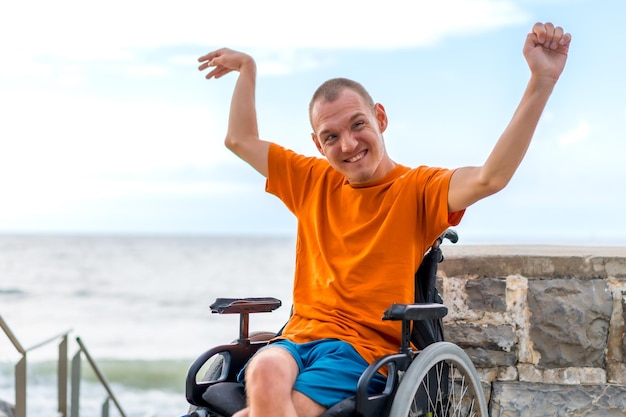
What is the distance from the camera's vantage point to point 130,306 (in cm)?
1912

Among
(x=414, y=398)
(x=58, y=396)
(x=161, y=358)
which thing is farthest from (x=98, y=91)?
(x=414, y=398)

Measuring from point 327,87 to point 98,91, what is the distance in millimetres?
32129

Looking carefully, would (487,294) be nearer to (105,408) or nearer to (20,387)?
(20,387)

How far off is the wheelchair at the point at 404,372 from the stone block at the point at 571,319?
41 cm

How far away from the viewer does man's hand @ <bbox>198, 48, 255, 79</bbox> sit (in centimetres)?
273

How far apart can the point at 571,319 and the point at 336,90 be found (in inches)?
46.6

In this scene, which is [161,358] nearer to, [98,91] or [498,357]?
[498,357]

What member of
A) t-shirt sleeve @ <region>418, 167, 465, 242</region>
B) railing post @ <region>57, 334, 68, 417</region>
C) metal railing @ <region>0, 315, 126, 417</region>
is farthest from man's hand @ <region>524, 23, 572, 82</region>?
railing post @ <region>57, 334, 68, 417</region>

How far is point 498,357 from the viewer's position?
9.92ft

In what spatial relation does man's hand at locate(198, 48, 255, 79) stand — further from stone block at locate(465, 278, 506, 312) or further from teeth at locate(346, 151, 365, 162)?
stone block at locate(465, 278, 506, 312)

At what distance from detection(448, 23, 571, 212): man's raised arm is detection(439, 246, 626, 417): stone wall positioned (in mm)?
945

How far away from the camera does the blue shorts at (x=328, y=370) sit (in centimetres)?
213

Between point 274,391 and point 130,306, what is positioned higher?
point 274,391

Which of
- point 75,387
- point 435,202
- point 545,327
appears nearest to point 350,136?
point 435,202
